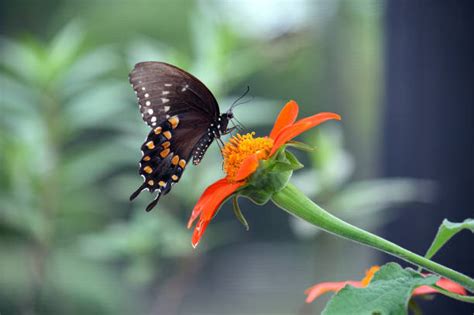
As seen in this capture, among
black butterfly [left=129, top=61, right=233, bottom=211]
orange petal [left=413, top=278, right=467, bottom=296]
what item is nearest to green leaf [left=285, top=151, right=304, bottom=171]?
orange petal [left=413, top=278, right=467, bottom=296]

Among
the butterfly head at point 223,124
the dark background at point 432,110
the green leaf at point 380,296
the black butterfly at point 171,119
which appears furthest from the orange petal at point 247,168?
the dark background at point 432,110

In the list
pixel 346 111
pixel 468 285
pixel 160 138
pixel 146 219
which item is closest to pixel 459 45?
pixel 146 219

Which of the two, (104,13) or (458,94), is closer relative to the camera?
(458,94)

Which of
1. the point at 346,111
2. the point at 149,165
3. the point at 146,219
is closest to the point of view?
the point at 149,165

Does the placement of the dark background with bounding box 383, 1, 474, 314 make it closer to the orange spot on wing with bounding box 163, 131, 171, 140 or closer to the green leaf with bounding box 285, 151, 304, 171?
the orange spot on wing with bounding box 163, 131, 171, 140

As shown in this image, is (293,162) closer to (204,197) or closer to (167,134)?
(204,197)

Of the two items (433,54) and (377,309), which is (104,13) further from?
(377,309)

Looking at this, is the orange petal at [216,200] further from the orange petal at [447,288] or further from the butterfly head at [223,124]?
the butterfly head at [223,124]
